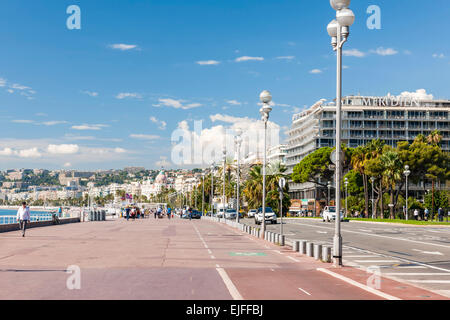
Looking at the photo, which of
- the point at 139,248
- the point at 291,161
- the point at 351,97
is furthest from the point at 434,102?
the point at 139,248

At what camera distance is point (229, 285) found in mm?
11391

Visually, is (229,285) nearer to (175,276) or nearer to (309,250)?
(175,276)

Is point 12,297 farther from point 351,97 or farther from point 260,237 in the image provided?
point 351,97

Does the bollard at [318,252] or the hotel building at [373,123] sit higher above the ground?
the hotel building at [373,123]

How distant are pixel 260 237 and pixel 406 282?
17.0m

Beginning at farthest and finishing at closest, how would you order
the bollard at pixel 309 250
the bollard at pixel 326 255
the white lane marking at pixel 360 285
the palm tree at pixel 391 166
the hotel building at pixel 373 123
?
the hotel building at pixel 373 123, the palm tree at pixel 391 166, the bollard at pixel 309 250, the bollard at pixel 326 255, the white lane marking at pixel 360 285

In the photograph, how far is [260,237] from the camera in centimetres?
2975

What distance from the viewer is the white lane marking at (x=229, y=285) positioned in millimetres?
9930

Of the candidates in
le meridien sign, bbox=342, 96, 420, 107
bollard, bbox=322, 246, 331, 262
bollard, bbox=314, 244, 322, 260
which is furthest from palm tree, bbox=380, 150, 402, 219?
bollard, bbox=322, 246, 331, 262

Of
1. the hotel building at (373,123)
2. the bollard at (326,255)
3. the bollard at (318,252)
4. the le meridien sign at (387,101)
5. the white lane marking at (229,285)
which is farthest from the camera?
the le meridien sign at (387,101)

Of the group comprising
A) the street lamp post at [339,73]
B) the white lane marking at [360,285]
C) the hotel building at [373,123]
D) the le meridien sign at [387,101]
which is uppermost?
the le meridien sign at [387,101]

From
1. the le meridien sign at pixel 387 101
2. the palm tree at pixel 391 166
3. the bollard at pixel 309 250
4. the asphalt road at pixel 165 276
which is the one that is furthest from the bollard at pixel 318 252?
the le meridien sign at pixel 387 101

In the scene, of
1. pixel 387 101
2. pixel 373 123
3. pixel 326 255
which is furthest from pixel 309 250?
pixel 387 101

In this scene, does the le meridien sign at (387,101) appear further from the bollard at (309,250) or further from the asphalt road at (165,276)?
the asphalt road at (165,276)
